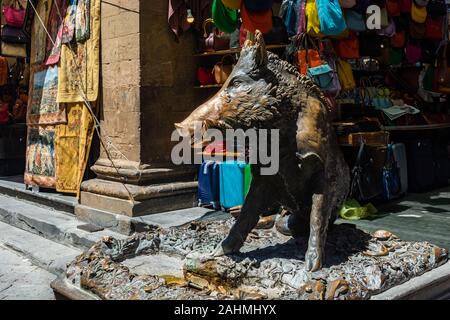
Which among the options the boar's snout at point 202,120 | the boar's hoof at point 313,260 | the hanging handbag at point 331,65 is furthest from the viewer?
the hanging handbag at point 331,65

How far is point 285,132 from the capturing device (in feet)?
9.83

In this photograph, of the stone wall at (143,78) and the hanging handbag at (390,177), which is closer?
the stone wall at (143,78)

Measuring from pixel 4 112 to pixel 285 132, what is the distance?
28.6 ft

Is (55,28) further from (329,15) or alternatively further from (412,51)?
(412,51)

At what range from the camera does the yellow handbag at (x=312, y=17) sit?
5.32 m

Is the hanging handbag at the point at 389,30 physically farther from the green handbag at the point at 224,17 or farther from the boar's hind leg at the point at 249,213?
the boar's hind leg at the point at 249,213

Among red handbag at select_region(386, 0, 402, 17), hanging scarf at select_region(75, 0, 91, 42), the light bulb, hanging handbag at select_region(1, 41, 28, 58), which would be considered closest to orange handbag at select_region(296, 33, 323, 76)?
the light bulb

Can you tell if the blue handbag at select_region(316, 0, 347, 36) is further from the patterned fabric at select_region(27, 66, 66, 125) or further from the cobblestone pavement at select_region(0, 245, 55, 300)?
the patterned fabric at select_region(27, 66, 66, 125)

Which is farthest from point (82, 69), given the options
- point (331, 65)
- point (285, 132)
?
point (285, 132)

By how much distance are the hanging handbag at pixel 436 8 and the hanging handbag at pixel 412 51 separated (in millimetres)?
532

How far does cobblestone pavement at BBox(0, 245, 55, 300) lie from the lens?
14.8 feet

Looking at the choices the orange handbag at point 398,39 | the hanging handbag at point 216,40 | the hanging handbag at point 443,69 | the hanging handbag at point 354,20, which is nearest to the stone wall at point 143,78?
the hanging handbag at point 216,40

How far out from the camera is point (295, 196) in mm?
3221

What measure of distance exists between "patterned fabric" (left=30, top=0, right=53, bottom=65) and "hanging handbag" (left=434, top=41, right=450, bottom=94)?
637cm
